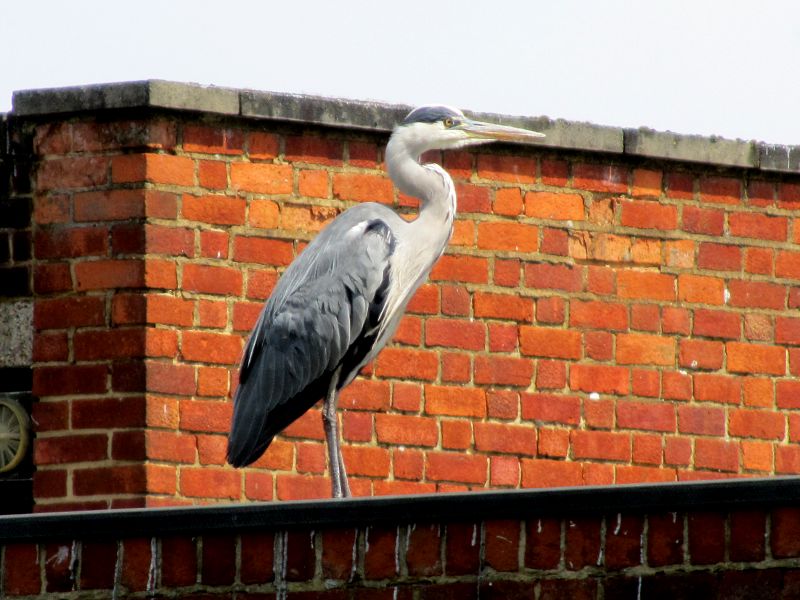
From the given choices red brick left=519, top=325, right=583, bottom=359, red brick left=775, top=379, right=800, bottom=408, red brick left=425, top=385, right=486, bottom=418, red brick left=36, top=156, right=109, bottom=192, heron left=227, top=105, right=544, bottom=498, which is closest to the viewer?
heron left=227, top=105, right=544, bottom=498

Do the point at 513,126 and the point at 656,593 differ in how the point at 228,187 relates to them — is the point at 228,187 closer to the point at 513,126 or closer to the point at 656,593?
the point at 513,126

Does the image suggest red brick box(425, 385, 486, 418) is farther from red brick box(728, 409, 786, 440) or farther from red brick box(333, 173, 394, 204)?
red brick box(728, 409, 786, 440)

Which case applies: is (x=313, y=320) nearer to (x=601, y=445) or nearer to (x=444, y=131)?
(x=444, y=131)

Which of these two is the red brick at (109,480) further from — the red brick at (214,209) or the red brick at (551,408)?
the red brick at (551,408)

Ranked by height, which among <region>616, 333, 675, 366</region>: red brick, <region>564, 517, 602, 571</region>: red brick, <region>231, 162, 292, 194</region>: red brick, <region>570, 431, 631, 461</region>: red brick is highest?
<region>231, 162, 292, 194</region>: red brick

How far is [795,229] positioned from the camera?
8.94 metres

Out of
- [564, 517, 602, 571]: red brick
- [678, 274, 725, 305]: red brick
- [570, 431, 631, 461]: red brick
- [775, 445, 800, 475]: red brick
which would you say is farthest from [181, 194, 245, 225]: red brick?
[564, 517, 602, 571]: red brick

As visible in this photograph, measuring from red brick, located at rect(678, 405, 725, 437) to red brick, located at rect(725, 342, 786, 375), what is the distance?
221mm

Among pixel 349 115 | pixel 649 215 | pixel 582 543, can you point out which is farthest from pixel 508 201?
pixel 582 543

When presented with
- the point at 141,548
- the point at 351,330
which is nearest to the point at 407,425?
the point at 351,330

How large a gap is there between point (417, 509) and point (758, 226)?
4277mm

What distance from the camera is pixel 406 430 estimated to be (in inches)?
318

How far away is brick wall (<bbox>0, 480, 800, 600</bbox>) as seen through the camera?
4727mm

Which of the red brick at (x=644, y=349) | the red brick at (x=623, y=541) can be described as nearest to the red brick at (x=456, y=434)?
the red brick at (x=644, y=349)
